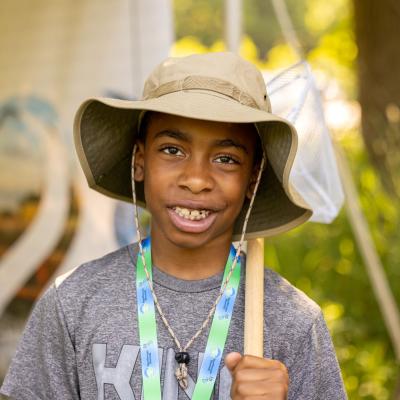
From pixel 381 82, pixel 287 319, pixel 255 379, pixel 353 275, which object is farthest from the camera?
pixel 381 82

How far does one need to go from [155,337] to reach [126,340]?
0.24 ft

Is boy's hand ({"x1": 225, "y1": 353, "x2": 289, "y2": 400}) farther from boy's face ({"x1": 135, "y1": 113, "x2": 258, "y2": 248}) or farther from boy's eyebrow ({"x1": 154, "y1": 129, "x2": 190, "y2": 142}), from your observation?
boy's eyebrow ({"x1": 154, "y1": 129, "x2": 190, "y2": 142})

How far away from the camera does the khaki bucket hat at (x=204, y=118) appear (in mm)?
2020

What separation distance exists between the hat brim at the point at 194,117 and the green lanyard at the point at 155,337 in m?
0.21

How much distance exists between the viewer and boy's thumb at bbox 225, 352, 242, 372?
192 cm

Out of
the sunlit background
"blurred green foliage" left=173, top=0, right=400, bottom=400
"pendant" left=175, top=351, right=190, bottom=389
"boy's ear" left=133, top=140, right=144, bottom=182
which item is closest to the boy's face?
"boy's ear" left=133, top=140, right=144, bottom=182

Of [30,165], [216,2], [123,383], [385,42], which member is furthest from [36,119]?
[216,2]

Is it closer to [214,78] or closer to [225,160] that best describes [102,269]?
[225,160]

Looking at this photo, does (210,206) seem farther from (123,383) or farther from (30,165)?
(30,165)

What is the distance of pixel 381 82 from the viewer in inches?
256

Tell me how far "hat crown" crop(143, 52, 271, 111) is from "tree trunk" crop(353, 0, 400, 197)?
4.02m

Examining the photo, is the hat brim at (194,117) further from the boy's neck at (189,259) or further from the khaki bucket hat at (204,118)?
the boy's neck at (189,259)

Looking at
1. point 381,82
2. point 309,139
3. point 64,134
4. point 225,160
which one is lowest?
point 225,160

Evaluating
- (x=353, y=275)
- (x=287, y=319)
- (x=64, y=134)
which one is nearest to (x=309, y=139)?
(x=287, y=319)
